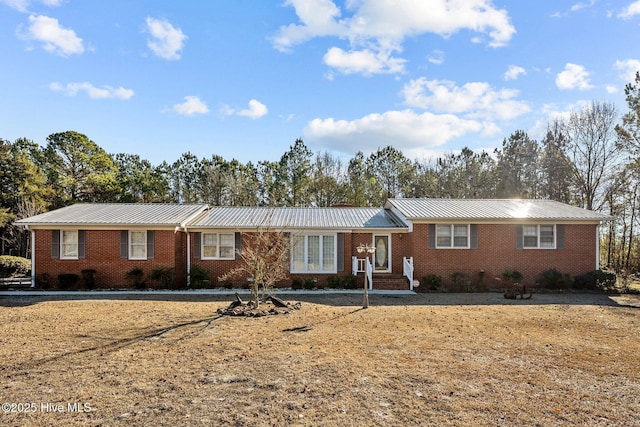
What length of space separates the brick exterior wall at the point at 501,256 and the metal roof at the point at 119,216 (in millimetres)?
10822

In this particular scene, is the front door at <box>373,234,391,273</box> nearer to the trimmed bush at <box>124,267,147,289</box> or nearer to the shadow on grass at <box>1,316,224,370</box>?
the shadow on grass at <box>1,316,224,370</box>

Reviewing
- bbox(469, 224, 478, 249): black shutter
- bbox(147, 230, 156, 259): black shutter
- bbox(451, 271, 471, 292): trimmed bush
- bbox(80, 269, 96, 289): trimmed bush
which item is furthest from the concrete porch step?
A: bbox(80, 269, 96, 289): trimmed bush

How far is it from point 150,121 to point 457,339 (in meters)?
17.3

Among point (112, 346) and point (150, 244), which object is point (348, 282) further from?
point (112, 346)

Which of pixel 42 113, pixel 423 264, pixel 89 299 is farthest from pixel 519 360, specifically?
pixel 42 113

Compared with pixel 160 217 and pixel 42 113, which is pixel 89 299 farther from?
pixel 42 113

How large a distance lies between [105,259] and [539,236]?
1928 cm

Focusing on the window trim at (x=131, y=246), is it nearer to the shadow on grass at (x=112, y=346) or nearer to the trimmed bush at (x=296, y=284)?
the trimmed bush at (x=296, y=284)

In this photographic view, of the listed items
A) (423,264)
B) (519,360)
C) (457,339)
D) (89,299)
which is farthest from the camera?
(423,264)

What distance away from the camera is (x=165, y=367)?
6297mm

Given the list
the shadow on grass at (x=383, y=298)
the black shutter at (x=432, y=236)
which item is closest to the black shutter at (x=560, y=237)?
the shadow on grass at (x=383, y=298)

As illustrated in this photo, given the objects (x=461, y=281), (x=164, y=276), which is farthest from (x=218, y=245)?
(x=461, y=281)

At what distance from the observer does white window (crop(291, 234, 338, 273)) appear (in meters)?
17.4

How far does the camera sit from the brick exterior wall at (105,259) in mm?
16516
